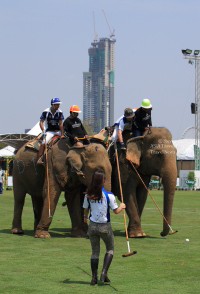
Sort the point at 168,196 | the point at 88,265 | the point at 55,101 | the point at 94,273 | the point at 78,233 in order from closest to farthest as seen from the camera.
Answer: the point at 94,273, the point at 88,265, the point at 168,196, the point at 78,233, the point at 55,101

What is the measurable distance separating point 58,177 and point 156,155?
260 centimetres

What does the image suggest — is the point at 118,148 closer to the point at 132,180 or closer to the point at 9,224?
the point at 132,180

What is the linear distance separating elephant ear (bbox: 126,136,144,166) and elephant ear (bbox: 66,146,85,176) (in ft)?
4.59

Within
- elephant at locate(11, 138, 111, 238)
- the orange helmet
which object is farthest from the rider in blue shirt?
the orange helmet

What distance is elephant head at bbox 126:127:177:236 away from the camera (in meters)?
14.7

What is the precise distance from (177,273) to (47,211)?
19.3 ft

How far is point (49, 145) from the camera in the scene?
52.2 feet

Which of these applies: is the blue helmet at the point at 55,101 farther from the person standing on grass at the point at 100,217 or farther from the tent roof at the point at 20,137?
the tent roof at the point at 20,137

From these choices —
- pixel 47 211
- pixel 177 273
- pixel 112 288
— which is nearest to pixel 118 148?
pixel 47 211

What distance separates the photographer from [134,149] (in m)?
15.5

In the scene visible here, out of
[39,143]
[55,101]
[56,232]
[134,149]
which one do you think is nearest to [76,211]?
[56,232]

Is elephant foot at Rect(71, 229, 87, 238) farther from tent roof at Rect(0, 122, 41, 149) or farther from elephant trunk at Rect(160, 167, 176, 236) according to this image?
tent roof at Rect(0, 122, 41, 149)

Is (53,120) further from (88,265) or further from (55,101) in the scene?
(88,265)

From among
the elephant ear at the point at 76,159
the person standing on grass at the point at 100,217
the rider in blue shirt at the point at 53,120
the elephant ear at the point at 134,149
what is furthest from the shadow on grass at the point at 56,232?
the person standing on grass at the point at 100,217
